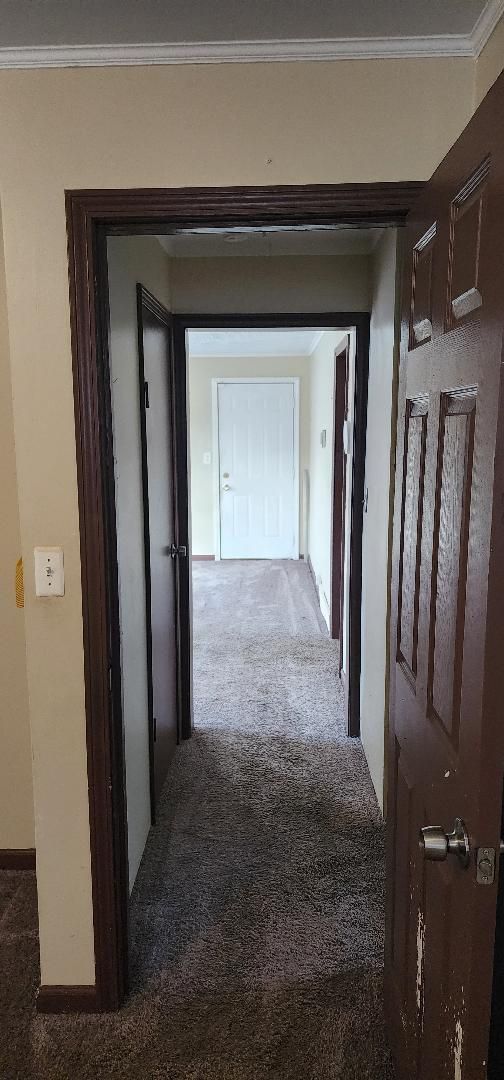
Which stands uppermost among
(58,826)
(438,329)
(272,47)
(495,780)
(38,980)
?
(272,47)

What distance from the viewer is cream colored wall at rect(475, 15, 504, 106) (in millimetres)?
1357

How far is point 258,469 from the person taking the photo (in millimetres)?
7340

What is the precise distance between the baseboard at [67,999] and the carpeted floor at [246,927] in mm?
24

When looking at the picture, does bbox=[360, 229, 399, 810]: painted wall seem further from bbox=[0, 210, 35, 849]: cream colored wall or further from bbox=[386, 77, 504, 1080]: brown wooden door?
bbox=[0, 210, 35, 849]: cream colored wall

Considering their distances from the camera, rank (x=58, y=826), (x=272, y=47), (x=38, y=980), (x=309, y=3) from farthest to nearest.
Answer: (x=38, y=980), (x=58, y=826), (x=272, y=47), (x=309, y=3)

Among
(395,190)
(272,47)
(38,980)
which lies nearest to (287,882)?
(38,980)

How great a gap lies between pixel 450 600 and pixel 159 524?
191cm

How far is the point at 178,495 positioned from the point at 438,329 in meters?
2.20

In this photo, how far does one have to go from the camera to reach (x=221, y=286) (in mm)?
3156

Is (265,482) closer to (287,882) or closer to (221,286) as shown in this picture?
(221,286)

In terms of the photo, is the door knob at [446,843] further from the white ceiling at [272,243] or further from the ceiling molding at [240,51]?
the white ceiling at [272,243]

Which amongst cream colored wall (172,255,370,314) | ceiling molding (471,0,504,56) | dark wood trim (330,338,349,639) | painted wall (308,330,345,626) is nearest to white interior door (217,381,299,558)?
painted wall (308,330,345,626)

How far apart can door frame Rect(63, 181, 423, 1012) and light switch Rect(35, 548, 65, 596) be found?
6 centimetres

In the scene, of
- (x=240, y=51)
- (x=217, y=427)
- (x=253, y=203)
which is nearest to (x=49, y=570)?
(x=253, y=203)
